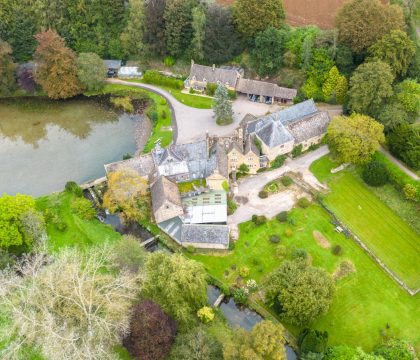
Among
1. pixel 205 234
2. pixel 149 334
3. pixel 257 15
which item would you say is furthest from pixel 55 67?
pixel 149 334

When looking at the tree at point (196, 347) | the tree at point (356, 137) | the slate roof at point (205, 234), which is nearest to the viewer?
the tree at point (196, 347)

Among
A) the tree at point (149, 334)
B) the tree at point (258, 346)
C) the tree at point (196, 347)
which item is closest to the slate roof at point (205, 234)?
the tree at point (196, 347)

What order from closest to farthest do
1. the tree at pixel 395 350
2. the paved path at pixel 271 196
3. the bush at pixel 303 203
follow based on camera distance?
the tree at pixel 395 350, the paved path at pixel 271 196, the bush at pixel 303 203

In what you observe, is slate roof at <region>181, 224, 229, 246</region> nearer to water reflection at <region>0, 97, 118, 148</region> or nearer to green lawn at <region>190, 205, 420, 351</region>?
green lawn at <region>190, 205, 420, 351</region>

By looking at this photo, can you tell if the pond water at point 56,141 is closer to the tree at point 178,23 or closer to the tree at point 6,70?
the tree at point 6,70

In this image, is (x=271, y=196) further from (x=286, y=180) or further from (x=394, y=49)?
(x=394, y=49)

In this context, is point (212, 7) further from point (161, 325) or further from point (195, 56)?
point (161, 325)

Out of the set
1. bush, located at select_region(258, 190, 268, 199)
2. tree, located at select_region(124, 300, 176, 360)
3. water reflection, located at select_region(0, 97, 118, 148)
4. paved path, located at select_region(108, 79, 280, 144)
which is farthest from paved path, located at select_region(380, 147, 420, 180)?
water reflection, located at select_region(0, 97, 118, 148)
